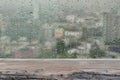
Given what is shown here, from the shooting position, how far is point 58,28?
149cm

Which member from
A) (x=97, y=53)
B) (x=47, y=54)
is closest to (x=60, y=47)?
(x=47, y=54)

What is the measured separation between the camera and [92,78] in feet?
4.63

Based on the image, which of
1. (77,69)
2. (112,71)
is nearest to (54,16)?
(77,69)

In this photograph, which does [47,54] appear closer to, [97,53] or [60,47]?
[60,47]

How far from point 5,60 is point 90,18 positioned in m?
0.45

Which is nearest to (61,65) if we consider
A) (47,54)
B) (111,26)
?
(47,54)

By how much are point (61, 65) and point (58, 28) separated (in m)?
0.18

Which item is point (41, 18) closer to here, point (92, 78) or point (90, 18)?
point (90, 18)

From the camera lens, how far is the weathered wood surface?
56.9 inches

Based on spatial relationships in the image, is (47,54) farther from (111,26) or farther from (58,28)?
(111,26)

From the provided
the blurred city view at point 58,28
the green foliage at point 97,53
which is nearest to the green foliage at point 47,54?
the blurred city view at point 58,28

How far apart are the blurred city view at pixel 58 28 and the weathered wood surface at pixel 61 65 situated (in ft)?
0.12

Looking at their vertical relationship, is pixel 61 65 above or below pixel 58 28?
below

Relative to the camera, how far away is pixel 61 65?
1458 mm
